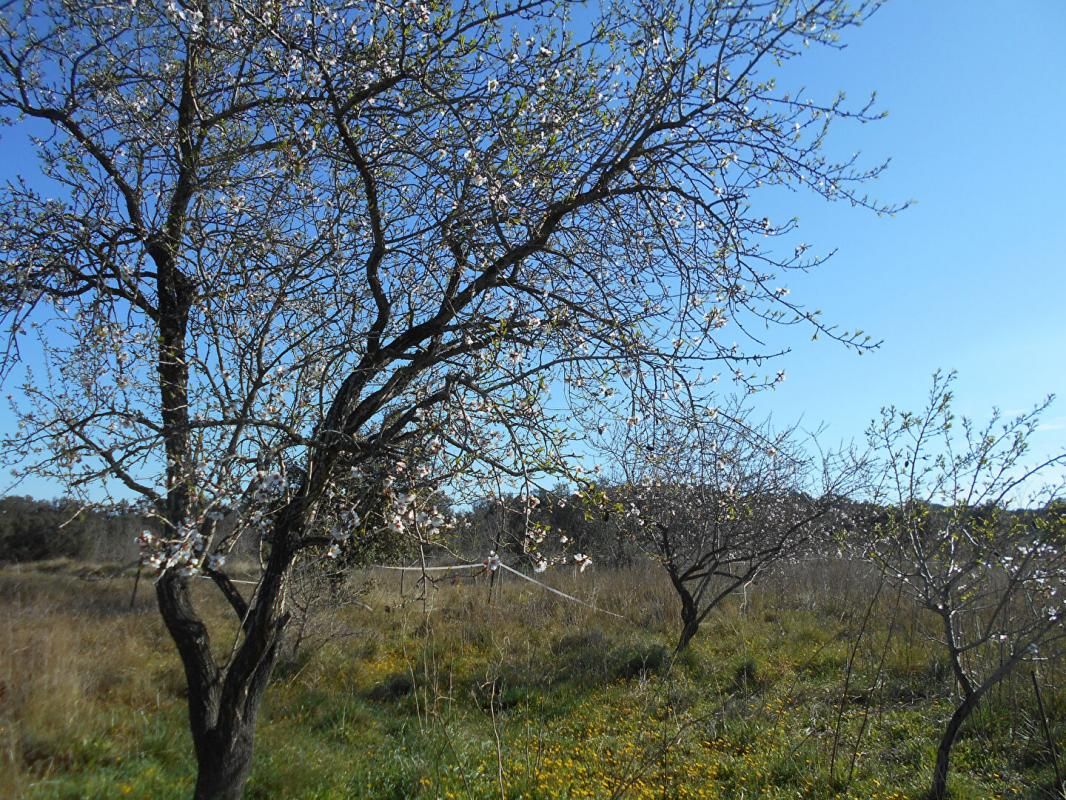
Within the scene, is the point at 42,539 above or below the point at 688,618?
above

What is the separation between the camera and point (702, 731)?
6.59 metres

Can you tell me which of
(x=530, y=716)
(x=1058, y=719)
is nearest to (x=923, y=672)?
(x=1058, y=719)

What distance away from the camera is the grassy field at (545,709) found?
16.8 feet

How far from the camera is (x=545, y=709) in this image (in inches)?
311

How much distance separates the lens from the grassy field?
5.11 meters

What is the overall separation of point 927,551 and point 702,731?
2666 mm

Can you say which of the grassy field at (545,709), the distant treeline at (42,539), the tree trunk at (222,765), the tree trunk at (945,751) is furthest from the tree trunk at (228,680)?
the distant treeline at (42,539)

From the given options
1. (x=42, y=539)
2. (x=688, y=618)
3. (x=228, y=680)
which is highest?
(x=42, y=539)

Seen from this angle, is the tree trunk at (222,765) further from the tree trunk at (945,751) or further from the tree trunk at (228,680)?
the tree trunk at (945,751)

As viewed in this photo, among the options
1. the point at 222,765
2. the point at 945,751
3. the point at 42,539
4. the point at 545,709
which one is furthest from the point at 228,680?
the point at 42,539

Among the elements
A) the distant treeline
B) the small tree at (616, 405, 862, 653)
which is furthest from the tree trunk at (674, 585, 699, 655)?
the distant treeline

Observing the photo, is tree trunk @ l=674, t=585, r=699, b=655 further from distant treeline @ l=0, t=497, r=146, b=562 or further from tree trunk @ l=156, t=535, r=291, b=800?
distant treeline @ l=0, t=497, r=146, b=562

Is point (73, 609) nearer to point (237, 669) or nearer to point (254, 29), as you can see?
point (237, 669)

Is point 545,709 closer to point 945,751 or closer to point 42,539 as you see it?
point 945,751
